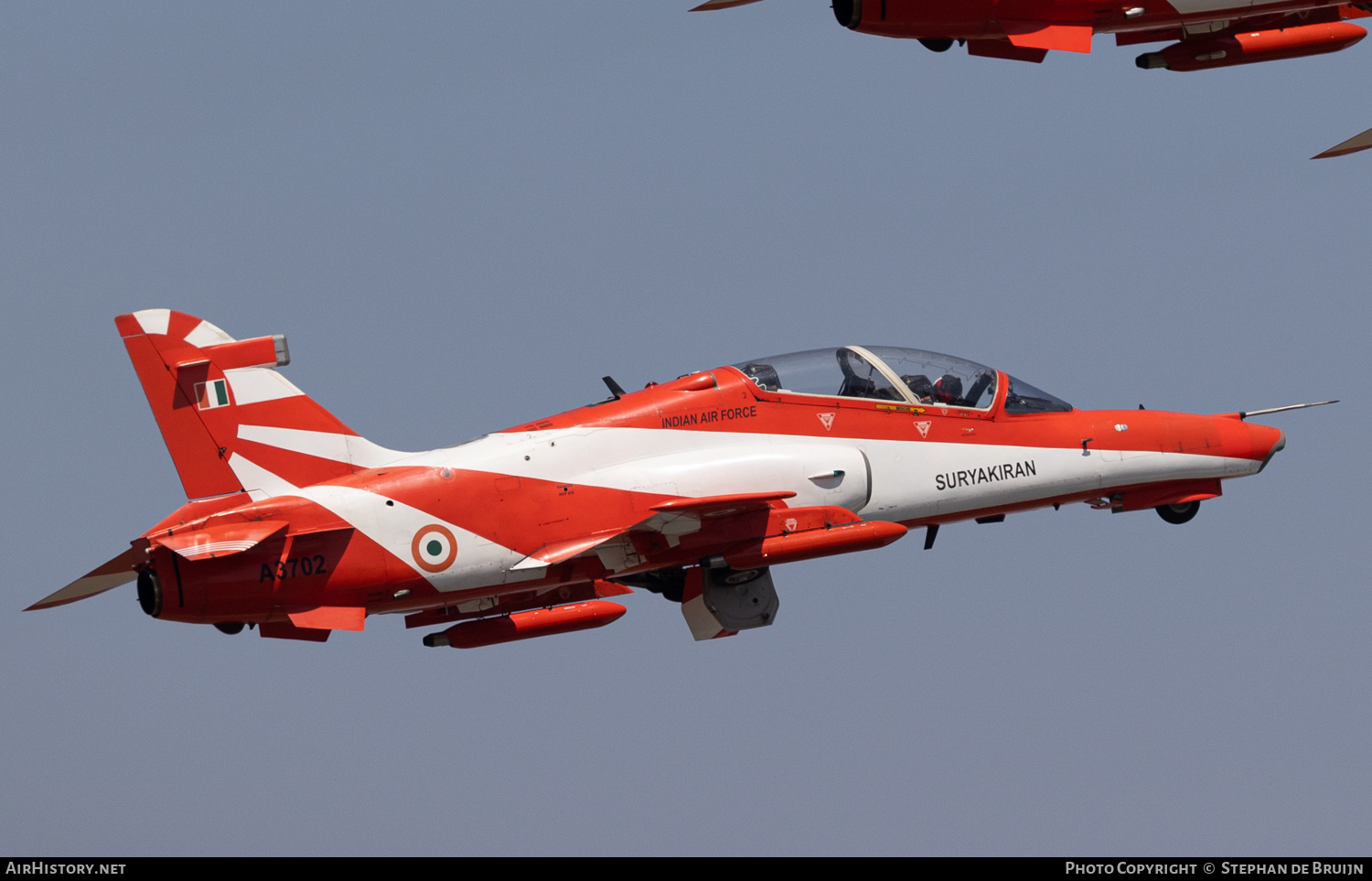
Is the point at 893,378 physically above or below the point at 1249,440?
above

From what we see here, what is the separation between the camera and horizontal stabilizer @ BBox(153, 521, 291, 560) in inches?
1231

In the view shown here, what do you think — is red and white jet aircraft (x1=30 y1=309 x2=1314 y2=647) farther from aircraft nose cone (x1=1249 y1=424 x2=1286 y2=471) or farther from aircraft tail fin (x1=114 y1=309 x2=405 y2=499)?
aircraft nose cone (x1=1249 y1=424 x2=1286 y2=471)

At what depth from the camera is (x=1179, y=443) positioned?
36.2 m

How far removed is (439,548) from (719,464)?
12.3 feet

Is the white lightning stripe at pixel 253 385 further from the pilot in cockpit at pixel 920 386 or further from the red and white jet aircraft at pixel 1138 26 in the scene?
the pilot in cockpit at pixel 920 386

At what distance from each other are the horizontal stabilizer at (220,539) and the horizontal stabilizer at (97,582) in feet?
3.42

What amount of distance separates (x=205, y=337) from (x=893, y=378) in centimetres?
904

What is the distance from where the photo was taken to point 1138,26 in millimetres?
34281

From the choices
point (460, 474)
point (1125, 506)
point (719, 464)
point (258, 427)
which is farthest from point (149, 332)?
point (1125, 506)

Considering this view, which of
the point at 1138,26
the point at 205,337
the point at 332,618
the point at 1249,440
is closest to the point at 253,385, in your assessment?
the point at 205,337

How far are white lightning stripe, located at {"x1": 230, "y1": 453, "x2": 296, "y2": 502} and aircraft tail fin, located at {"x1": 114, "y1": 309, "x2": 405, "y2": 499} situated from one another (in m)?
0.01

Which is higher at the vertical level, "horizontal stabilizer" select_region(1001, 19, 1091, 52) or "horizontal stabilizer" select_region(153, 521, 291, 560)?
"horizontal stabilizer" select_region(1001, 19, 1091, 52)

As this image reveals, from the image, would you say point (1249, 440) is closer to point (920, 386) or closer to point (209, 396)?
point (920, 386)

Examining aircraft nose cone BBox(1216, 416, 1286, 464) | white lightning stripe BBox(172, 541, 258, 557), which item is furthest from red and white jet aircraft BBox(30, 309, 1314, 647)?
aircraft nose cone BBox(1216, 416, 1286, 464)
